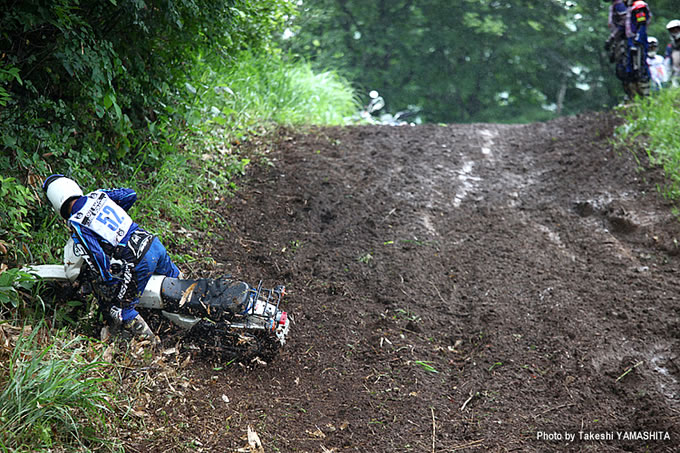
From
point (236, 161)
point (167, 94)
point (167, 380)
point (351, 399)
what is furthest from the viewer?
point (236, 161)

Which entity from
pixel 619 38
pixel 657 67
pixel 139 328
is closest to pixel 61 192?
pixel 139 328

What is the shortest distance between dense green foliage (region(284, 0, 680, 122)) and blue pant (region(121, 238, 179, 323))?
41.2 ft

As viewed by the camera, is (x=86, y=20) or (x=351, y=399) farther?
(x=86, y=20)

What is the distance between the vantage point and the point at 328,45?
14711 mm

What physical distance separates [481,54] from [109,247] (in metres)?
15.6

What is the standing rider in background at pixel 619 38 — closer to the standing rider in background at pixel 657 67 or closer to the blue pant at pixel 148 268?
the standing rider in background at pixel 657 67

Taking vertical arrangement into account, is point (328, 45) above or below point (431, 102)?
above

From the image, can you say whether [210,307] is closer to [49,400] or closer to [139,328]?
[139,328]

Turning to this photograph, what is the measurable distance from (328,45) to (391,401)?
41.7 feet

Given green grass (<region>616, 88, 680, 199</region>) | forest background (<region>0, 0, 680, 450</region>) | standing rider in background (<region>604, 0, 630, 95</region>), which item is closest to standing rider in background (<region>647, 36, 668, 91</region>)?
standing rider in background (<region>604, 0, 630, 95</region>)

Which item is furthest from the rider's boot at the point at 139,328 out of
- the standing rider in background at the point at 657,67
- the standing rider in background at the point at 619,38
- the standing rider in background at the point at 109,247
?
the standing rider in background at the point at 657,67

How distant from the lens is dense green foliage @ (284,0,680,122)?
15.8 m

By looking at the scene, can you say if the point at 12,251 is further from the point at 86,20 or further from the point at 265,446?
the point at 265,446

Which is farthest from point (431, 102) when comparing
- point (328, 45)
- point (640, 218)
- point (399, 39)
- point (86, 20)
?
point (86, 20)
